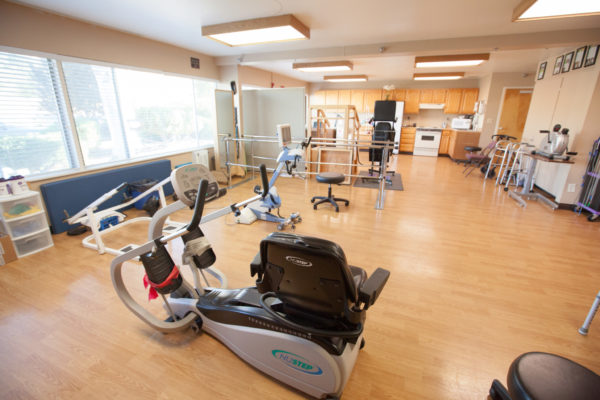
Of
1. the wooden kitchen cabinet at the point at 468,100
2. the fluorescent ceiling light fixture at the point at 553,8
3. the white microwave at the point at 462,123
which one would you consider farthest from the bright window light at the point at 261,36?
the wooden kitchen cabinet at the point at 468,100

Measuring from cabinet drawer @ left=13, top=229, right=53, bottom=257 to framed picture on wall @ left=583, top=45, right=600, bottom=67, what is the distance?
7.45 metres

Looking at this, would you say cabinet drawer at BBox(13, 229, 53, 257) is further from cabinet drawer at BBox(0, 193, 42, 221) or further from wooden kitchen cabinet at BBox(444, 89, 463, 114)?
wooden kitchen cabinet at BBox(444, 89, 463, 114)

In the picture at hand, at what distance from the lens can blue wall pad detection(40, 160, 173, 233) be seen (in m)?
3.31

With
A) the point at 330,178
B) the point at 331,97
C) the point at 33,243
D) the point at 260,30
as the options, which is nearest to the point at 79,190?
the point at 33,243

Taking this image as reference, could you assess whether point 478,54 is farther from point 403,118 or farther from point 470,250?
point 403,118

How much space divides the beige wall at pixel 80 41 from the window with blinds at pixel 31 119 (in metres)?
0.22

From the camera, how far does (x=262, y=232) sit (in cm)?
343

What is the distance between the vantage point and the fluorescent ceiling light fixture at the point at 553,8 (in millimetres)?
2418

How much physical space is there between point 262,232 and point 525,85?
8.25m

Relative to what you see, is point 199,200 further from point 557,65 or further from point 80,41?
point 557,65

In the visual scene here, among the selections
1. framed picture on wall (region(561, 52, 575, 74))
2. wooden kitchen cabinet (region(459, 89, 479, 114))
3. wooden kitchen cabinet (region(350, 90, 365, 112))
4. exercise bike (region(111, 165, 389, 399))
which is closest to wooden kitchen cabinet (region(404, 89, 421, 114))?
wooden kitchen cabinet (region(459, 89, 479, 114))

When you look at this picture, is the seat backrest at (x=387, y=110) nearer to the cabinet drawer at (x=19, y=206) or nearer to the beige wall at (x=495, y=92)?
the beige wall at (x=495, y=92)

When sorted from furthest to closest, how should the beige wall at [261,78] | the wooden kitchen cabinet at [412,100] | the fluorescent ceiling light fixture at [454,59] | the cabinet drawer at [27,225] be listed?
1. the wooden kitchen cabinet at [412,100]
2. the beige wall at [261,78]
3. the fluorescent ceiling light fixture at [454,59]
4. the cabinet drawer at [27,225]

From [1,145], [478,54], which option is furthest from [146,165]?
[478,54]
